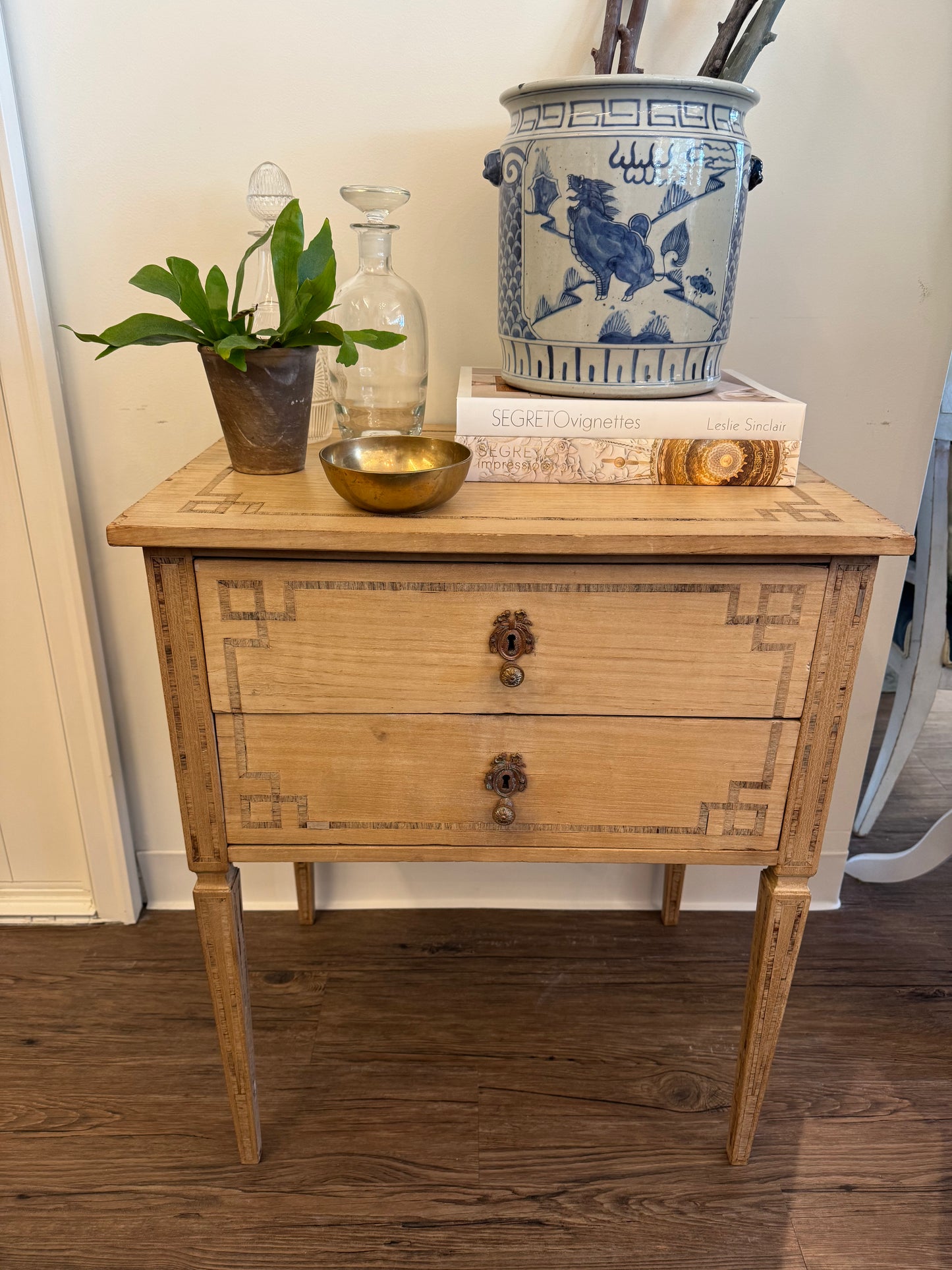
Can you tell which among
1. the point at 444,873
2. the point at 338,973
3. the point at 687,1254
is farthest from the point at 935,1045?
the point at 338,973

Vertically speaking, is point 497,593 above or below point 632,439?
below

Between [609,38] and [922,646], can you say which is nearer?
[609,38]

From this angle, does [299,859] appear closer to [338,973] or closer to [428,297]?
[338,973]

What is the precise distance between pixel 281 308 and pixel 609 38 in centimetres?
49

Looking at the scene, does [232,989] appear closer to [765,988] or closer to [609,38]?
[765,988]

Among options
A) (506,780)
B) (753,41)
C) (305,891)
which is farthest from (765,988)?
(753,41)

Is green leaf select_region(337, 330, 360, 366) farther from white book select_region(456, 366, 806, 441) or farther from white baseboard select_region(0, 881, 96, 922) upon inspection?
white baseboard select_region(0, 881, 96, 922)

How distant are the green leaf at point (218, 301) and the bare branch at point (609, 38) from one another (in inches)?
18.8

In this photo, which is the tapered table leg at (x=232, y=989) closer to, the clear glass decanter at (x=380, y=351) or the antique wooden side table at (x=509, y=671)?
the antique wooden side table at (x=509, y=671)

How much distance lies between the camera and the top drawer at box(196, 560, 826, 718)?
2.54 ft

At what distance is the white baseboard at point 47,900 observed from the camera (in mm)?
1374

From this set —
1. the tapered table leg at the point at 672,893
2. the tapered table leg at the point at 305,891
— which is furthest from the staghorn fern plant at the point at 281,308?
the tapered table leg at the point at 672,893

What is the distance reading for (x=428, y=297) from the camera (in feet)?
3.67

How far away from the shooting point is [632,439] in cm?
86
